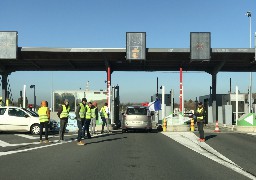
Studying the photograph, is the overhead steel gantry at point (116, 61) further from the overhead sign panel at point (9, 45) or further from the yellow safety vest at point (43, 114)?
the yellow safety vest at point (43, 114)

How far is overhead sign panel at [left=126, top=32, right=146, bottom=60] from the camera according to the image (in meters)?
35.8

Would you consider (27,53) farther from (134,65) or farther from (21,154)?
(21,154)

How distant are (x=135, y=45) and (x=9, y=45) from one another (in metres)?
10.5

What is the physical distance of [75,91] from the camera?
32.6 meters

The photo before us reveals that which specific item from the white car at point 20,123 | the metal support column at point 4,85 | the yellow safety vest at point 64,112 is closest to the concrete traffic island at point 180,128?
the white car at point 20,123

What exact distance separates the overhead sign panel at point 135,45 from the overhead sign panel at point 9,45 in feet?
30.6

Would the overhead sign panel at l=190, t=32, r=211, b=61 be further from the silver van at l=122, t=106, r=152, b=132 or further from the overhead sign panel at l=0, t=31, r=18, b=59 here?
the overhead sign panel at l=0, t=31, r=18, b=59

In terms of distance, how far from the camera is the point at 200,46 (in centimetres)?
3588

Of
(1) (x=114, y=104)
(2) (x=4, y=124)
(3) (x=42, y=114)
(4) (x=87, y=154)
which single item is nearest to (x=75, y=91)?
(1) (x=114, y=104)

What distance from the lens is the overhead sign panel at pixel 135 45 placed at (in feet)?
117

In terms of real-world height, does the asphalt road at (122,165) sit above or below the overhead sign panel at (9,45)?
below

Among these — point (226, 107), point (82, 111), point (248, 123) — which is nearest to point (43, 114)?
point (82, 111)

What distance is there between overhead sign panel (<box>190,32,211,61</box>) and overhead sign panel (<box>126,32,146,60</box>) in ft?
13.1

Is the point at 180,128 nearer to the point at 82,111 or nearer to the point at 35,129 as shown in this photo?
the point at 35,129
